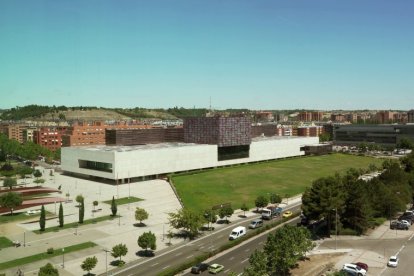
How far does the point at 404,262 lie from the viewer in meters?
49.2

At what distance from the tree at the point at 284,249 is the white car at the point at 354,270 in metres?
4.74

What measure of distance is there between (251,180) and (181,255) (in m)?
58.5

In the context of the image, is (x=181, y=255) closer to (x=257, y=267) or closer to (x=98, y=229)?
(x=257, y=267)

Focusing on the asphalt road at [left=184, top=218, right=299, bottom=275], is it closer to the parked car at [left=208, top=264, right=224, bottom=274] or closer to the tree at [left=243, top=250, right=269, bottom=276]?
the parked car at [left=208, top=264, right=224, bottom=274]

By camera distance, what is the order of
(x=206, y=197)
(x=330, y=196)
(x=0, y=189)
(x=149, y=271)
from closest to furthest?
(x=149, y=271) < (x=330, y=196) < (x=206, y=197) < (x=0, y=189)

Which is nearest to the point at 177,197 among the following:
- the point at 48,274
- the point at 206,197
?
the point at 206,197

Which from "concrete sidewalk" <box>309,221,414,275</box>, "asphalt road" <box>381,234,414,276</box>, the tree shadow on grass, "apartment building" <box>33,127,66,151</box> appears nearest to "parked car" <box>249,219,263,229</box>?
"concrete sidewalk" <box>309,221,414,275</box>

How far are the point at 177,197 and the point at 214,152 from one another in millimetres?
42285

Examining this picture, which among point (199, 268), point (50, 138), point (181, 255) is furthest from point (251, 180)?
point (50, 138)

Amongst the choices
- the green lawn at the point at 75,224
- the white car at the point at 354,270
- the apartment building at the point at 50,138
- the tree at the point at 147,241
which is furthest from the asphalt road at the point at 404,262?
the apartment building at the point at 50,138

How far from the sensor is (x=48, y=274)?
3978 cm

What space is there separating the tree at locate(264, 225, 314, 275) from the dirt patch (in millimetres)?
1372

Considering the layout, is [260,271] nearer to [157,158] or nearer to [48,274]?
[48,274]

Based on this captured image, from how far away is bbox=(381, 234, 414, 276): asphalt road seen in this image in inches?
1811
